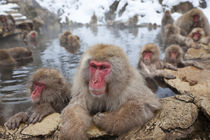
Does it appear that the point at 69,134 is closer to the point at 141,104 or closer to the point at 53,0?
the point at 141,104

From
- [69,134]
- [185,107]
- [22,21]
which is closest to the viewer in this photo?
[69,134]

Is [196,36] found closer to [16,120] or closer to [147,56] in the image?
[147,56]

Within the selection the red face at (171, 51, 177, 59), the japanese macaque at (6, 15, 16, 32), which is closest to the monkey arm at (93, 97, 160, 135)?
the red face at (171, 51, 177, 59)

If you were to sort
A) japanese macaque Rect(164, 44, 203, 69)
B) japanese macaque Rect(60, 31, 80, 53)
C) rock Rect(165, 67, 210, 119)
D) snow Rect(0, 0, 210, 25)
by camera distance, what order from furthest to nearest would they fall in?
snow Rect(0, 0, 210, 25) < japanese macaque Rect(60, 31, 80, 53) < japanese macaque Rect(164, 44, 203, 69) < rock Rect(165, 67, 210, 119)

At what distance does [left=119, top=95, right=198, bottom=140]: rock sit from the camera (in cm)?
203

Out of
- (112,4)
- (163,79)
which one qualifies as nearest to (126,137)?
(163,79)

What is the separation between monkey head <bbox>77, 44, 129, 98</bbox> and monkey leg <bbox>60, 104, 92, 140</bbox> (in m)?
0.30

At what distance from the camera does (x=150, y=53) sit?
4535 mm

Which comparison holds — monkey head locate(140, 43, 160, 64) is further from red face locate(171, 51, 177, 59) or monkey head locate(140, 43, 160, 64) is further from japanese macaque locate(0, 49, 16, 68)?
japanese macaque locate(0, 49, 16, 68)

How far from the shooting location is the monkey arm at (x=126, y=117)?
195 centimetres

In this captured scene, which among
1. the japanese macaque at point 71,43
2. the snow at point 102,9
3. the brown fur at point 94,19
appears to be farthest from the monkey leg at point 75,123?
the brown fur at point 94,19

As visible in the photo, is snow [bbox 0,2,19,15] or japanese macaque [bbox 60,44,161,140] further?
snow [bbox 0,2,19,15]

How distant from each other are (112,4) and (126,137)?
2667cm

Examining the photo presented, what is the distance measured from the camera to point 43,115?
238 cm
